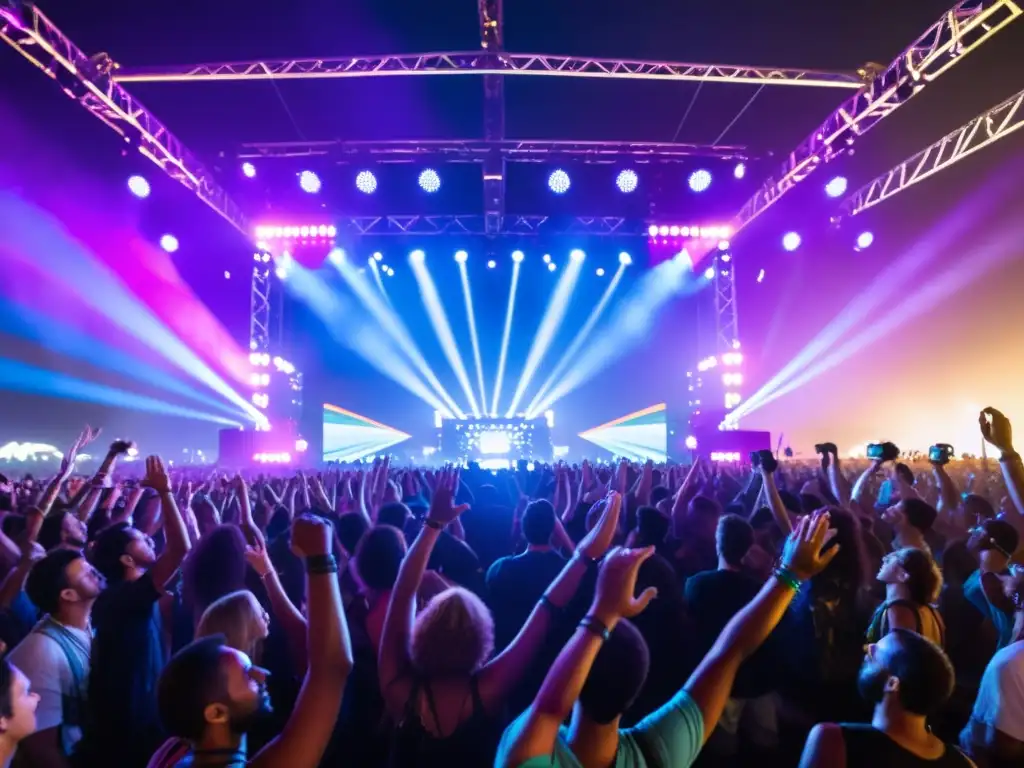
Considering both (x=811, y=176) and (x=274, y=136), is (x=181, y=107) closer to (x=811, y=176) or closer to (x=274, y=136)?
(x=274, y=136)

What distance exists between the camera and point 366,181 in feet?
41.8

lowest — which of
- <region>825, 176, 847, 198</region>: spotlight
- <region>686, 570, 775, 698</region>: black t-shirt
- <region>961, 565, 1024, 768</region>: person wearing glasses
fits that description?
<region>961, 565, 1024, 768</region>: person wearing glasses

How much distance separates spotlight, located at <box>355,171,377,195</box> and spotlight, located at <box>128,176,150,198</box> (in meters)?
3.76

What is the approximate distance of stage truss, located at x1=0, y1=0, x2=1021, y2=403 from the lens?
827 cm

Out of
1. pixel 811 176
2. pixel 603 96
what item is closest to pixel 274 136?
pixel 603 96

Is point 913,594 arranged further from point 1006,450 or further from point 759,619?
point 1006,450

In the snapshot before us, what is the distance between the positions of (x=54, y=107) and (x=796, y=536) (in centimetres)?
1332

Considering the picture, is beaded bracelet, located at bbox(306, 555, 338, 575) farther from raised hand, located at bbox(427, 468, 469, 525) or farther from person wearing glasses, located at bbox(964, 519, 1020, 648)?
person wearing glasses, located at bbox(964, 519, 1020, 648)

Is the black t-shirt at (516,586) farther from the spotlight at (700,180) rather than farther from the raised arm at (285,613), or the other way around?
the spotlight at (700,180)

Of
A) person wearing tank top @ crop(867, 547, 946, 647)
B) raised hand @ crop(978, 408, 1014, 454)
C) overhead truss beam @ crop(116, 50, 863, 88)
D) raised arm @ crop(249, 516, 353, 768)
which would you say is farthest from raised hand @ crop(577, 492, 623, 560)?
overhead truss beam @ crop(116, 50, 863, 88)

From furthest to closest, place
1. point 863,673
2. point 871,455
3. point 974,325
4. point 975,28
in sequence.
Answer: point 974,325
point 975,28
point 871,455
point 863,673

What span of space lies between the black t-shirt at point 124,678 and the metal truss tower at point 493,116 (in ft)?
27.2

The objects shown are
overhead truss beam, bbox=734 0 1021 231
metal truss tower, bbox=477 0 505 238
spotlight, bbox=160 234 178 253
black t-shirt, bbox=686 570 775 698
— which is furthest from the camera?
spotlight, bbox=160 234 178 253

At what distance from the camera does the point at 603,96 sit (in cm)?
1155
